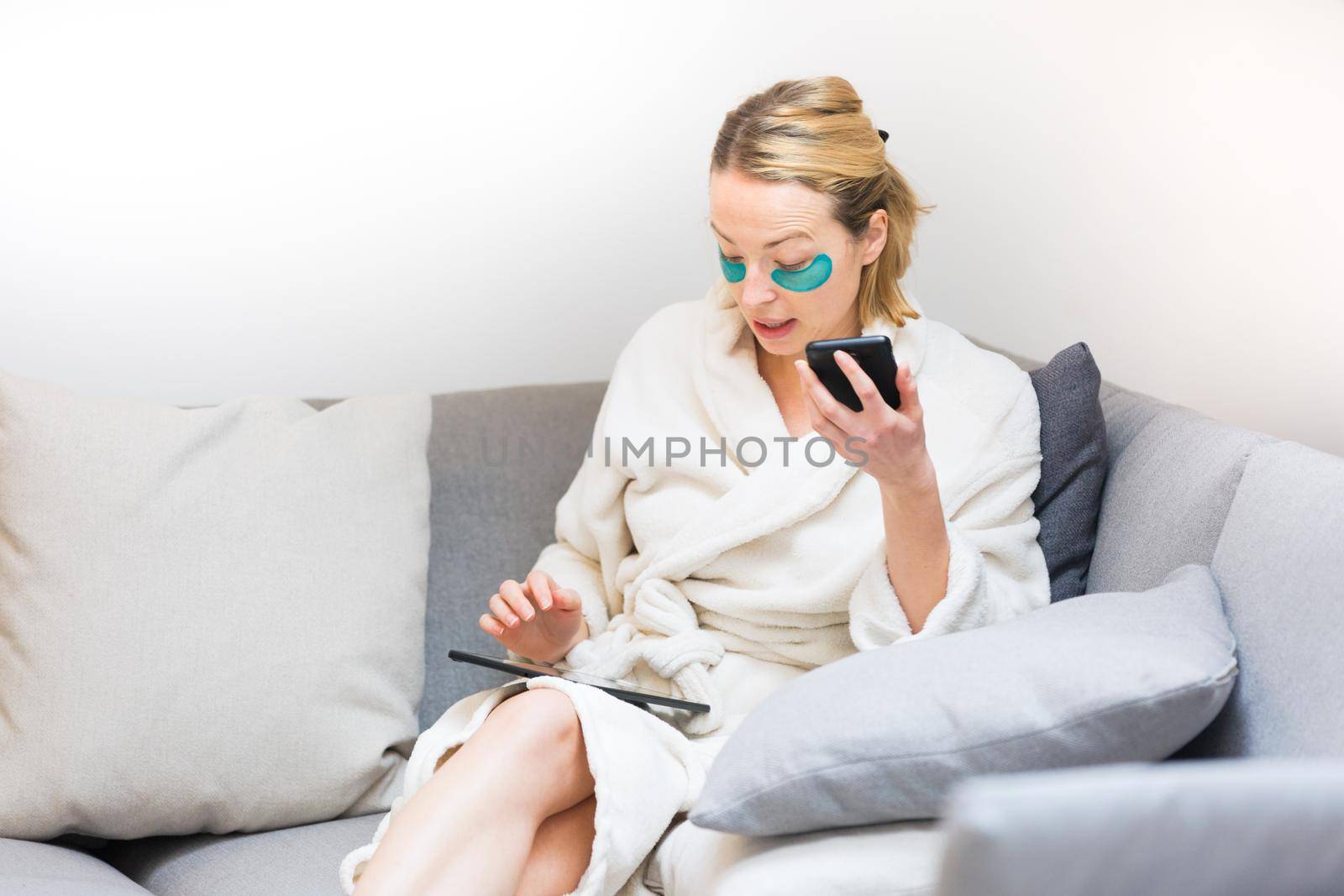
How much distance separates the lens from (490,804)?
1.28 metres

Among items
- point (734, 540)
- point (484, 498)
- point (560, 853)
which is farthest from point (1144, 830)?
point (484, 498)

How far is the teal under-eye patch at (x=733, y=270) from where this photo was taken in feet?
5.29

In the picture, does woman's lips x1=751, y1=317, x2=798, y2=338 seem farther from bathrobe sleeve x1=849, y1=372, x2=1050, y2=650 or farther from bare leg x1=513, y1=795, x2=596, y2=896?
bare leg x1=513, y1=795, x2=596, y2=896

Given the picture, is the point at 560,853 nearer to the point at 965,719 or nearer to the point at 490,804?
the point at 490,804

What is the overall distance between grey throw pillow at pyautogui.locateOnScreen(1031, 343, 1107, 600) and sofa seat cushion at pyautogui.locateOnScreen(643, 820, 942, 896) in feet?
1.92

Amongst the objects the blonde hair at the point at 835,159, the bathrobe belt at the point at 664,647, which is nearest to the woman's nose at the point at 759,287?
the blonde hair at the point at 835,159

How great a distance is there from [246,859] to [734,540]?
736mm

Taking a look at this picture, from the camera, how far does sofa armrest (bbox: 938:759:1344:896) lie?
0.82 meters

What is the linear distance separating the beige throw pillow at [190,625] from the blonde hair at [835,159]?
0.72 meters

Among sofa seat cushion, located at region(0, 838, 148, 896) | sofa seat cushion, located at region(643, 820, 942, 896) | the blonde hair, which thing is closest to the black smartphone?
the blonde hair

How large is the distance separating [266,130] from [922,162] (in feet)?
3.79

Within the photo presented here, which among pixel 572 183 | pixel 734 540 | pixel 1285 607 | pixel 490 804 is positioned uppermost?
pixel 572 183

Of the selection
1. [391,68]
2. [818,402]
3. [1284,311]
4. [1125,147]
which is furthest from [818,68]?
[818,402]

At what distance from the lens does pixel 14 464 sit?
5.36 ft
